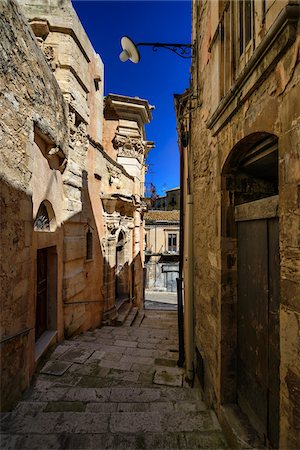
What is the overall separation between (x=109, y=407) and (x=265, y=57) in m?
3.66

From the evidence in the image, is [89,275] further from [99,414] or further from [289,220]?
[289,220]

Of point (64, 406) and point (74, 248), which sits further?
point (74, 248)

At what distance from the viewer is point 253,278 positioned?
7.55ft

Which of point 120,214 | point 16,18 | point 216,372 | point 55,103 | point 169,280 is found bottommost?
point 169,280

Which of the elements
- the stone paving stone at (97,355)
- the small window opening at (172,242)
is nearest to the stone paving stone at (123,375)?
the stone paving stone at (97,355)

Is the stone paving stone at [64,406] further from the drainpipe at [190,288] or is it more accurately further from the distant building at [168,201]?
the distant building at [168,201]

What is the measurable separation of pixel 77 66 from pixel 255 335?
20.1 ft

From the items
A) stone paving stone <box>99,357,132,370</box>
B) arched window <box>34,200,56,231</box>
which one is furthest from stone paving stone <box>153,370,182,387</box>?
arched window <box>34,200,56,231</box>

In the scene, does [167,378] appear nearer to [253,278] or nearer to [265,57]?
[253,278]

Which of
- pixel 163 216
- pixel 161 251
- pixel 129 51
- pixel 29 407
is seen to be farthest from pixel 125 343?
pixel 163 216

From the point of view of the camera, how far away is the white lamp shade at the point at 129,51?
391 cm

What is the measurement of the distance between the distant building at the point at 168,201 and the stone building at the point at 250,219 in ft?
113

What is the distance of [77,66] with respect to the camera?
17.5ft

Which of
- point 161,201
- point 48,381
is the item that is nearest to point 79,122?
point 48,381
